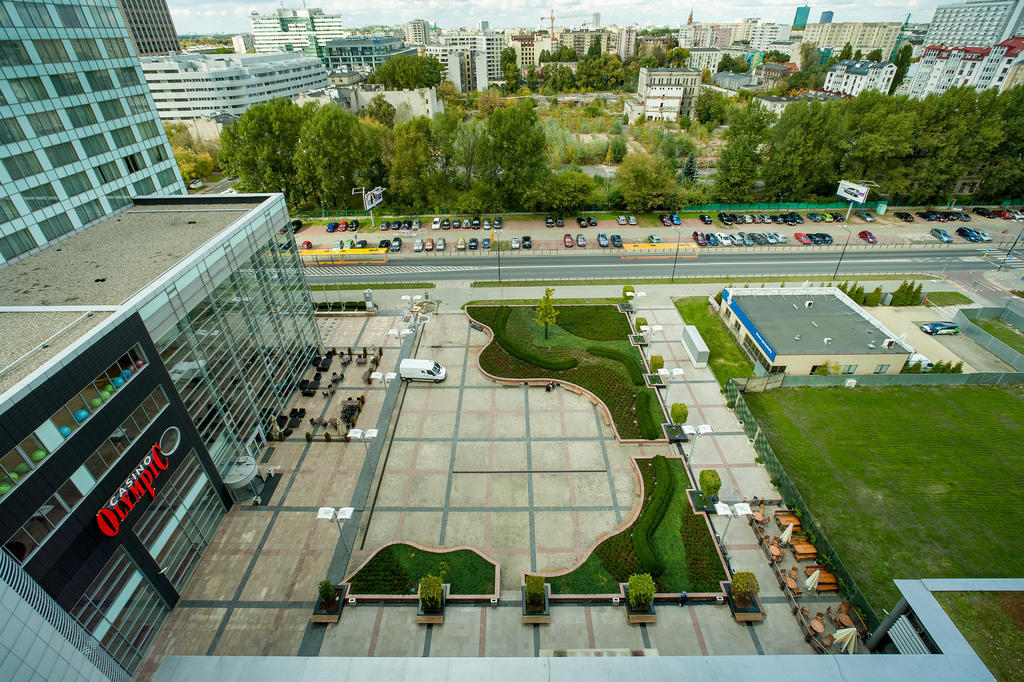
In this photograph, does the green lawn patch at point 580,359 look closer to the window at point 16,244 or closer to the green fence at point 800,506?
the green fence at point 800,506

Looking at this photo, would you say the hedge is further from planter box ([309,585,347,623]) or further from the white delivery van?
the white delivery van

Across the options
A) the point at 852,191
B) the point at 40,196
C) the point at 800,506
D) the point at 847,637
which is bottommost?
the point at 800,506

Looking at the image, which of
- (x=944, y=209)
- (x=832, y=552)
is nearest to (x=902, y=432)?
(x=832, y=552)

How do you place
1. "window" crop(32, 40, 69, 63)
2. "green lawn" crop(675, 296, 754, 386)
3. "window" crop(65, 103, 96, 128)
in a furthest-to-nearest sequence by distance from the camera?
"green lawn" crop(675, 296, 754, 386), "window" crop(65, 103, 96, 128), "window" crop(32, 40, 69, 63)

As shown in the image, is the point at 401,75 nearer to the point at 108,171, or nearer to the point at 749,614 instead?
the point at 108,171

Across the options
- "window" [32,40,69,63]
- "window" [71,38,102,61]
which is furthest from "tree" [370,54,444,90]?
"window" [32,40,69,63]

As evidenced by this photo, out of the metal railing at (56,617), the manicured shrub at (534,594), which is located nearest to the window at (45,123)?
the metal railing at (56,617)

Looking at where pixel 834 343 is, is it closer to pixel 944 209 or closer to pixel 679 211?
pixel 679 211

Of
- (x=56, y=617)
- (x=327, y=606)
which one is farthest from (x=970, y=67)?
(x=56, y=617)
